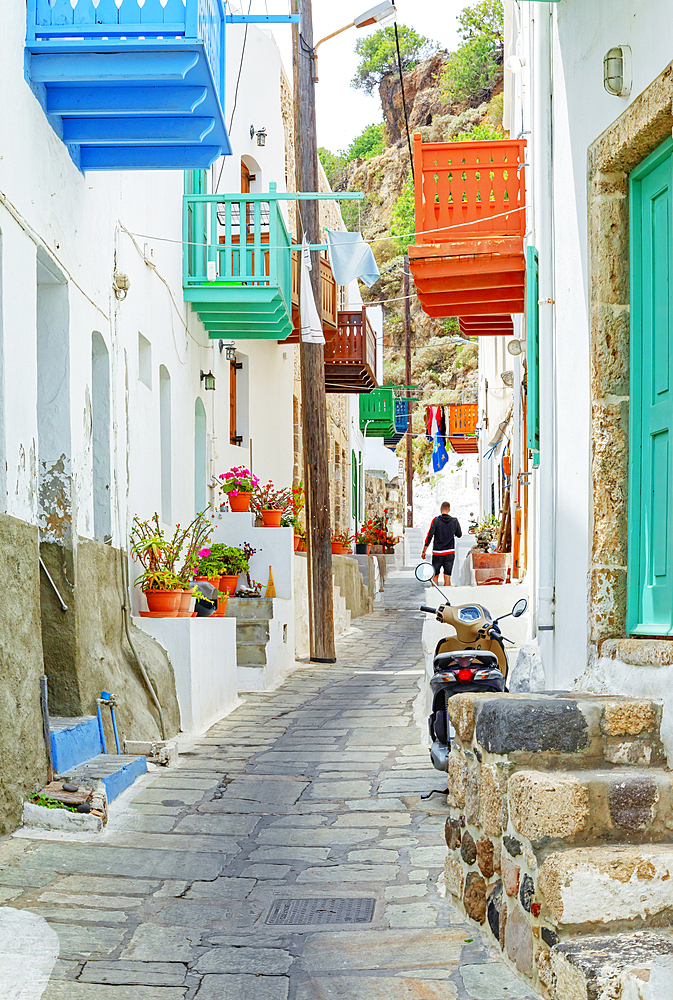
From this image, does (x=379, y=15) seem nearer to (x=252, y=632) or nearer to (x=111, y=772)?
(x=252, y=632)

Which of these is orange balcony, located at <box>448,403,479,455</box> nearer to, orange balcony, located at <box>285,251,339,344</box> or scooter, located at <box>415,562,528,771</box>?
orange balcony, located at <box>285,251,339,344</box>

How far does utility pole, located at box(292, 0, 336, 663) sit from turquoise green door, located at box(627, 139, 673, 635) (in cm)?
898

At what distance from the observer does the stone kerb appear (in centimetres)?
311

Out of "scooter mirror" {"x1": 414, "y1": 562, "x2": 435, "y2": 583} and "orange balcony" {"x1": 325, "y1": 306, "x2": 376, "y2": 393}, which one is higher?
"orange balcony" {"x1": 325, "y1": 306, "x2": 376, "y2": 393}

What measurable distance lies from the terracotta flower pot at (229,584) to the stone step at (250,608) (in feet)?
0.67

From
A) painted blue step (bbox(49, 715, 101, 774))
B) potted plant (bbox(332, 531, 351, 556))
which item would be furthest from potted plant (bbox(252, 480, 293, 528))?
painted blue step (bbox(49, 715, 101, 774))

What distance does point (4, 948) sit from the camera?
11.9 feet

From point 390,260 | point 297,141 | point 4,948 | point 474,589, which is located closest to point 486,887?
point 4,948

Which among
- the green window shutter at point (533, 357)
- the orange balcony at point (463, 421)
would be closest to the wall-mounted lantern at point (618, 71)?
the green window shutter at point (533, 357)

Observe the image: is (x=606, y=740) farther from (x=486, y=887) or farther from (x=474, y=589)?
(x=474, y=589)

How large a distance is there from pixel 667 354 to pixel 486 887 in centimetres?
220

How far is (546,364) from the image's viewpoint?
5.66m

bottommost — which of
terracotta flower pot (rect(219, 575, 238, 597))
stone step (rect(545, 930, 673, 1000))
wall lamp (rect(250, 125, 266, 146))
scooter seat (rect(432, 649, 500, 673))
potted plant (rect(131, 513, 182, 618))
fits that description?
stone step (rect(545, 930, 673, 1000))

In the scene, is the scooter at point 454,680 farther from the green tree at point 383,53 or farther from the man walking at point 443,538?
the green tree at point 383,53
